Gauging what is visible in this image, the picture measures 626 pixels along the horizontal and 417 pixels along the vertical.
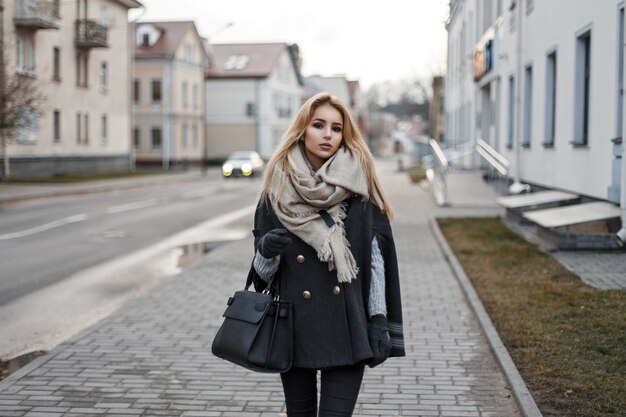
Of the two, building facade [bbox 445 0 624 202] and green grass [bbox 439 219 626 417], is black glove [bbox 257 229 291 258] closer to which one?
green grass [bbox 439 219 626 417]

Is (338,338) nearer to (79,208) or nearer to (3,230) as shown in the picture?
(3,230)

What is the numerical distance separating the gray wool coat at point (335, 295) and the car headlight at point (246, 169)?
39299mm

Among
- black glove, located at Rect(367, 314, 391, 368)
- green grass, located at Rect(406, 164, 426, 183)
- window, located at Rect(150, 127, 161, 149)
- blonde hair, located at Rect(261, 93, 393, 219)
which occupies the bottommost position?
green grass, located at Rect(406, 164, 426, 183)

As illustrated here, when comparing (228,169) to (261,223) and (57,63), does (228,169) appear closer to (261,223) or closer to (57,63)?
(57,63)

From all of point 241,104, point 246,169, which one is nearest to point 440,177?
point 246,169

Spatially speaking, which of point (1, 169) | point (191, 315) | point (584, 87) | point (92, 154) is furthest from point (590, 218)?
point (92, 154)

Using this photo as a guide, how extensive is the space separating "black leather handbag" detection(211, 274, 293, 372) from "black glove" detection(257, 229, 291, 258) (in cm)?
19

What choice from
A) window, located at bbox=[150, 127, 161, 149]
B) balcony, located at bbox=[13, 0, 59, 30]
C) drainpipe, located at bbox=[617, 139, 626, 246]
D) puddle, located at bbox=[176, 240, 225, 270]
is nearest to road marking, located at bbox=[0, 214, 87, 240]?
puddle, located at bbox=[176, 240, 225, 270]

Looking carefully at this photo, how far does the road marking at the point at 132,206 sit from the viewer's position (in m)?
22.2

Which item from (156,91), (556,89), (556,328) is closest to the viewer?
(556,328)

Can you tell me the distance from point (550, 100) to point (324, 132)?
14.5m

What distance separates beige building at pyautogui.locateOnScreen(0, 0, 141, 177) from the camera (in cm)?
3588

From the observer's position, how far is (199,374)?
6.11 m

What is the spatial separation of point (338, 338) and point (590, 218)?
8844 mm
